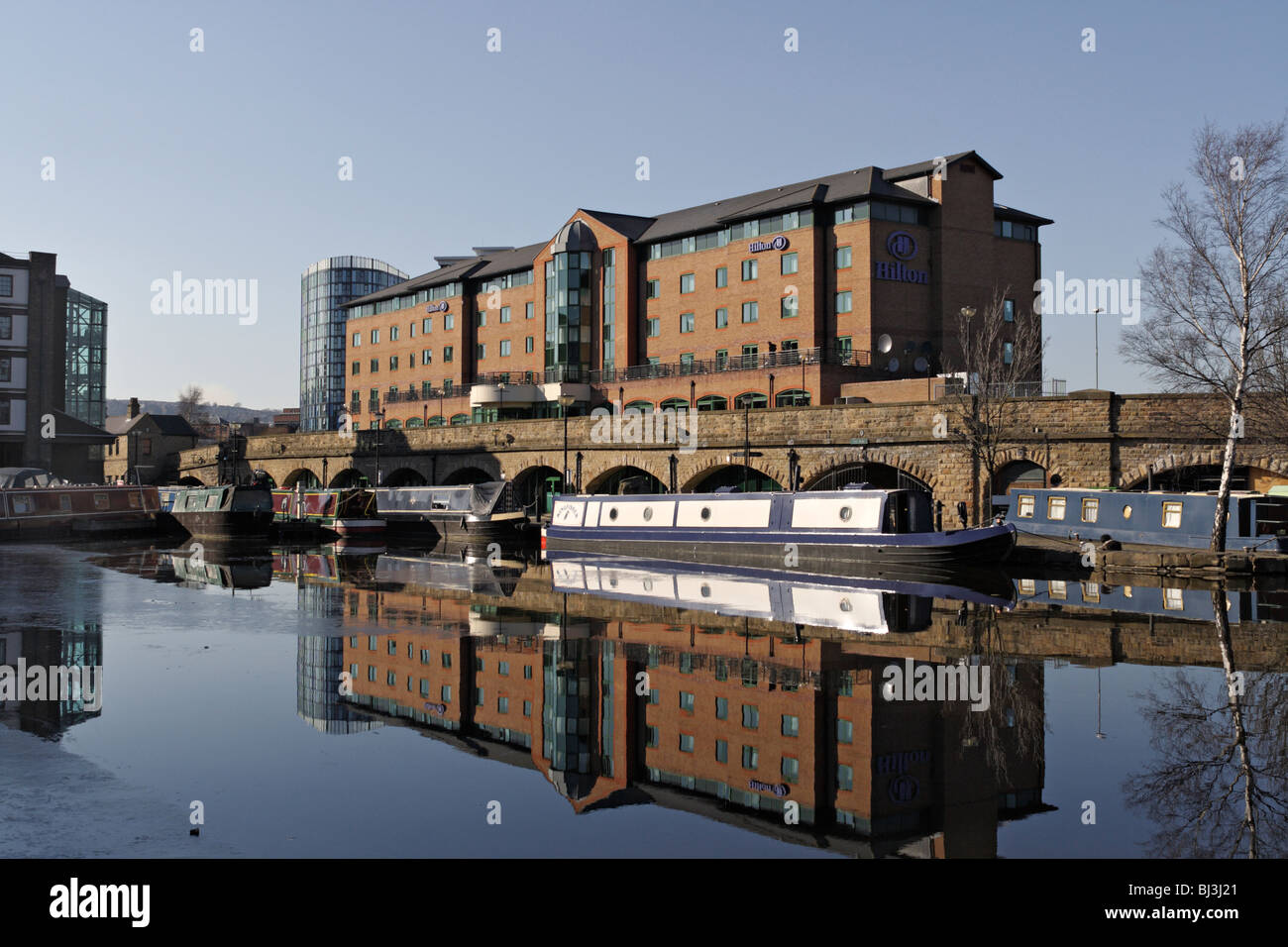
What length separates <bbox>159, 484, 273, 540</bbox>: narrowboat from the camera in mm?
52000

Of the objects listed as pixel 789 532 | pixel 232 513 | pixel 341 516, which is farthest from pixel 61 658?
pixel 341 516

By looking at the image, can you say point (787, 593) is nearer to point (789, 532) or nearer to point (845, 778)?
point (789, 532)

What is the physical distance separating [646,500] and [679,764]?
93.2 ft

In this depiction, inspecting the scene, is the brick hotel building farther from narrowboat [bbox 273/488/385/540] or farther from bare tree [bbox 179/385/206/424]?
bare tree [bbox 179/385/206/424]

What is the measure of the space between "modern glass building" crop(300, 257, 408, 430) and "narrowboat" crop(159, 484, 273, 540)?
114 meters

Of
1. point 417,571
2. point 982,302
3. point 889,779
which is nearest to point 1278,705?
point 889,779

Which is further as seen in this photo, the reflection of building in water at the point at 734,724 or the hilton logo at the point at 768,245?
the hilton logo at the point at 768,245

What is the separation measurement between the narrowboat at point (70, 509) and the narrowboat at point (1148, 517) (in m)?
43.8

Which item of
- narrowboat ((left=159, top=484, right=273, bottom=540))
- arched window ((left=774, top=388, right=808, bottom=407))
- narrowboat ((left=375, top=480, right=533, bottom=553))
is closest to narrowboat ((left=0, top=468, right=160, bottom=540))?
narrowboat ((left=159, top=484, right=273, bottom=540))

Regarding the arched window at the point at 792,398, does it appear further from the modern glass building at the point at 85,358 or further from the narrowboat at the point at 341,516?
the modern glass building at the point at 85,358

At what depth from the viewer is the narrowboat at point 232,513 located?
2047 inches

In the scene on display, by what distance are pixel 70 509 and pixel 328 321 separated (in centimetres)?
12022

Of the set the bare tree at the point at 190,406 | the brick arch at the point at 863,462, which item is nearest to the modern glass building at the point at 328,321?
the bare tree at the point at 190,406
